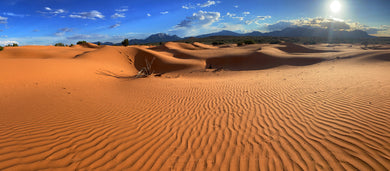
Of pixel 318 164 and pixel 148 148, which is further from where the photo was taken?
pixel 148 148

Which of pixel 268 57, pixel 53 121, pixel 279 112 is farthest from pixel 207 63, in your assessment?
pixel 53 121

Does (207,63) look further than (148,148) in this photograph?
Yes

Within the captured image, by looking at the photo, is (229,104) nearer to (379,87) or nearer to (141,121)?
(141,121)

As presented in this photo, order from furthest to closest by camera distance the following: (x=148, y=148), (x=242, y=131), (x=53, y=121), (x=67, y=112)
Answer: (x=67, y=112) < (x=53, y=121) < (x=242, y=131) < (x=148, y=148)

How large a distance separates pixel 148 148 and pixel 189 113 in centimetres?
208

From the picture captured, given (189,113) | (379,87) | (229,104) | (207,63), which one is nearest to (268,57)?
(207,63)

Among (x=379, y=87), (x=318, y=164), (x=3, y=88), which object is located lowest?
(x=318, y=164)

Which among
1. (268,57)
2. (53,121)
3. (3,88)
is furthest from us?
(268,57)

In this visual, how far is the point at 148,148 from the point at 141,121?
4.56ft

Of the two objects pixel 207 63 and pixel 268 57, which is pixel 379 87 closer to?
pixel 268 57

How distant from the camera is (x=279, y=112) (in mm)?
4840

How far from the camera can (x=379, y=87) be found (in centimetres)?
584

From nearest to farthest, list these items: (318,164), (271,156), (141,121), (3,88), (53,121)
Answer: (318,164) < (271,156) < (53,121) < (141,121) < (3,88)

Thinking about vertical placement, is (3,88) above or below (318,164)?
above
